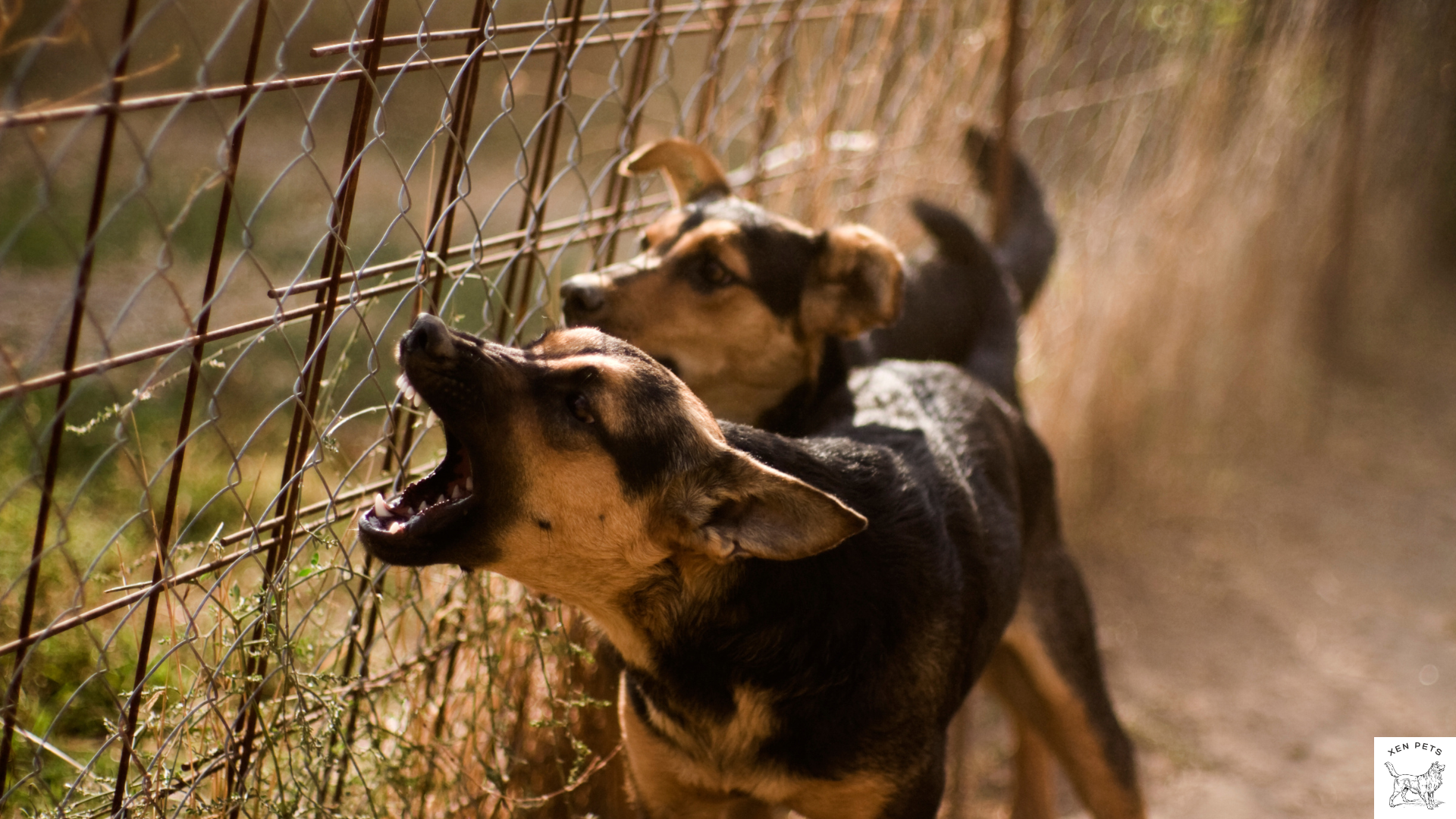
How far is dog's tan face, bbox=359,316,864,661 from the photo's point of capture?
7.38 ft

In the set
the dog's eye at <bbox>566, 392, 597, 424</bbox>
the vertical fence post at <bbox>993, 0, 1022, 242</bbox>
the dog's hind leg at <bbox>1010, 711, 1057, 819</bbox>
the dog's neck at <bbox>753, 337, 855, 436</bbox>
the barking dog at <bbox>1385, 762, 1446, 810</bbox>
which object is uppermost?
the vertical fence post at <bbox>993, 0, 1022, 242</bbox>

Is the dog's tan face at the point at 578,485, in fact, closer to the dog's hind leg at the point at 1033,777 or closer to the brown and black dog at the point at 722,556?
the brown and black dog at the point at 722,556

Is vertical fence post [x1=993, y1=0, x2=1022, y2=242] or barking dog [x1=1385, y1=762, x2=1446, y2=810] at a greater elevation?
vertical fence post [x1=993, y1=0, x2=1022, y2=242]

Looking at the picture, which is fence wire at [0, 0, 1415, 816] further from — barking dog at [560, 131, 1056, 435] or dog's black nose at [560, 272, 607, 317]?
barking dog at [560, 131, 1056, 435]

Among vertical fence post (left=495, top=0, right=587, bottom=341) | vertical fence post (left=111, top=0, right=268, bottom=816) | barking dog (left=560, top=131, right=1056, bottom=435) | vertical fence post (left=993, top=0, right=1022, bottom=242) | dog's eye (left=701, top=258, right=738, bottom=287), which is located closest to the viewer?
vertical fence post (left=111, top=0, right=268, bottom=816)

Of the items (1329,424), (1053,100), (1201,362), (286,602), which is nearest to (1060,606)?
(286,602)

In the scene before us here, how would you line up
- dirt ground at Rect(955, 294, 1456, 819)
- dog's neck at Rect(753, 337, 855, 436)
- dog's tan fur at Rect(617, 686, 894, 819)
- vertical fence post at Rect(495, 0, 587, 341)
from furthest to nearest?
dirt ground at Rect(955, 294, 1456, 819) → dog's neck at Rect(753, 337, 855, 436) → vertical fence post at Rect(495, 0, 587, 341) → dog's tan fur at Rect(617, 686, 894, 819)

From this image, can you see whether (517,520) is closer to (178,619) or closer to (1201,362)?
(178,619)

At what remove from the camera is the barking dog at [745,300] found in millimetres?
3377

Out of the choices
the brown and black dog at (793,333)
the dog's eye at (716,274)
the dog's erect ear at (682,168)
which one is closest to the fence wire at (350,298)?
the dog's erect ear at (682,168)

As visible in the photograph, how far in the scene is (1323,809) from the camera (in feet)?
14.4

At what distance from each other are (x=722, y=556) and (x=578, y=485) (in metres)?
0.34

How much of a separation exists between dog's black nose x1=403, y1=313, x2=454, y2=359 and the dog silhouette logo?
3716 millimetres

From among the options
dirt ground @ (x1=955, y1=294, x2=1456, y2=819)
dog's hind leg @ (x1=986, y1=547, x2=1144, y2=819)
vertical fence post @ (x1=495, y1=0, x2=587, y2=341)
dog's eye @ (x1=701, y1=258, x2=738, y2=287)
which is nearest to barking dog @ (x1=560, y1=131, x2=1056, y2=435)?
dog's eye @ (x1=701, y1=258, x2=738, y2=287)
